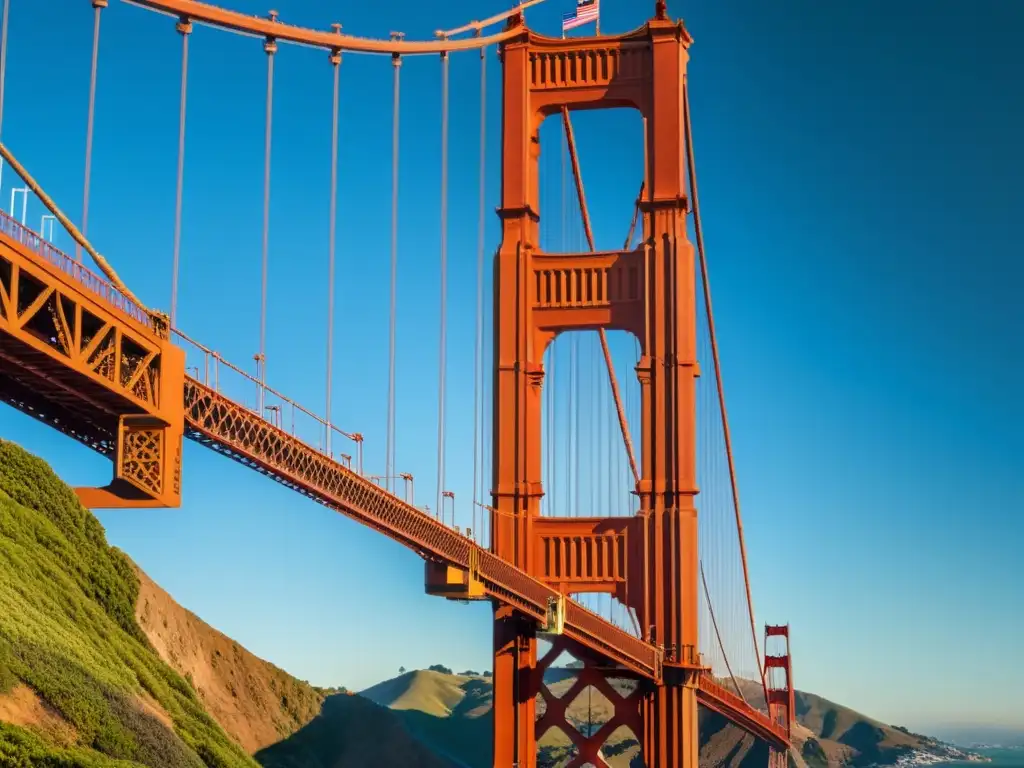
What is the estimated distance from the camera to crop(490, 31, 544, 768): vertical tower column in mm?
40906

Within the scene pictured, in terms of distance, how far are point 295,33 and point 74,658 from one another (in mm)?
15031

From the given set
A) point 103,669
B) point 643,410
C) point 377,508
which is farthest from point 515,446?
point 103,669

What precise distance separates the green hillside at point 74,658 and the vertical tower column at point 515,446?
25.2 feet

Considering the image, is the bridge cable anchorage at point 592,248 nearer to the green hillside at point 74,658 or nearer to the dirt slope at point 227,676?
the green hillside at point 74,658

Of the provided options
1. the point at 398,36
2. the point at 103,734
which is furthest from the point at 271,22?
the point at 103,734

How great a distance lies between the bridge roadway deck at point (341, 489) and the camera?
80.6 ft

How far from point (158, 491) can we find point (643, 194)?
1930cm

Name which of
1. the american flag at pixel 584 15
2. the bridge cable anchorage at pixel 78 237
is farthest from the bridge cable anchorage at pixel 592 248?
the bridge cable anchorage at pixel 78 237

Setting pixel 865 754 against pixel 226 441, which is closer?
pixel 226 441

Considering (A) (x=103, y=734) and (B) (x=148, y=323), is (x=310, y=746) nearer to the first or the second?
(A) (x=103, y=734)

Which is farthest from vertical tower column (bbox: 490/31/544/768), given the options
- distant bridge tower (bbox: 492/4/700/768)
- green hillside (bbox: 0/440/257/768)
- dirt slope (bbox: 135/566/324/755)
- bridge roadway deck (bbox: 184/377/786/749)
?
dirt slope (bbox: 135/566/324/755)

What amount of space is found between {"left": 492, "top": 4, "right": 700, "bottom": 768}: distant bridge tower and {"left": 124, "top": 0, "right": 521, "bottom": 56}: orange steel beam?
8.52 ft

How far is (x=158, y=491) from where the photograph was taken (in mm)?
26328

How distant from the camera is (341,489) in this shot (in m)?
34.6
